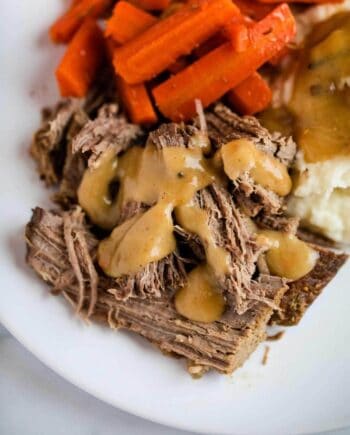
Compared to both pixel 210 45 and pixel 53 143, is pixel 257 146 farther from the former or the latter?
pixel 53 143

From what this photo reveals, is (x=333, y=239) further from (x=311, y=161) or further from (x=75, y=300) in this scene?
(x=75, y=300)

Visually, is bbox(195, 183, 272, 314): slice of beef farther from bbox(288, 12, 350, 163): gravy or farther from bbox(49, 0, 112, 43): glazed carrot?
bbox(49, 0, 112, 43): glazed carrot

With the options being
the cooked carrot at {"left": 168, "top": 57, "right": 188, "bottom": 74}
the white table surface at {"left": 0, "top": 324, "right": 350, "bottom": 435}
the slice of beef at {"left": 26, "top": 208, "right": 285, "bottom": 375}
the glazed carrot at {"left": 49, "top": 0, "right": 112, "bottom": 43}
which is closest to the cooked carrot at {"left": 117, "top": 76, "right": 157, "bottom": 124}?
the cooked carrot at {"left": 168, "top": 57, "right": 188, "bottom": 74}

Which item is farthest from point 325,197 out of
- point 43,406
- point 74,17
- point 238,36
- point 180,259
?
point 43,406

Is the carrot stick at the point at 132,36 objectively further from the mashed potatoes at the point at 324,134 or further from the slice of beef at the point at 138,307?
the mashed potatoes at the point at 324,134

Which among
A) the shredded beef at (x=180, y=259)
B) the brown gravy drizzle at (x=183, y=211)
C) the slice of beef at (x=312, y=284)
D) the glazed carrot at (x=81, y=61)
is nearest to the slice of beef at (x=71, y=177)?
the shredded beef at (x=180, y=259)

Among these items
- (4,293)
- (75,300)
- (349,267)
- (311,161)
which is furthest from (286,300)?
(4,293)
